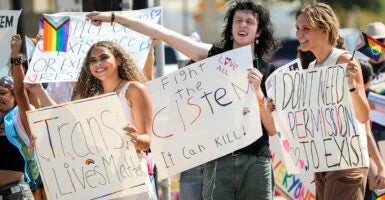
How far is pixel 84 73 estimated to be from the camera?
5.51m

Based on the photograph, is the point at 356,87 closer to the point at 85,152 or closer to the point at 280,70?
the point at 280,70

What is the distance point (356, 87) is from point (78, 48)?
2356 mm

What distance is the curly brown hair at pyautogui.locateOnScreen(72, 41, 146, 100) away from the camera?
17.6 feet

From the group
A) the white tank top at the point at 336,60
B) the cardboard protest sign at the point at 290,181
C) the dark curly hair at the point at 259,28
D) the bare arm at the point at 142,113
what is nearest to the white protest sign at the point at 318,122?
the white tank top at the point at 336,60

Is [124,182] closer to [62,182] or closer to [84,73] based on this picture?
[62,182]

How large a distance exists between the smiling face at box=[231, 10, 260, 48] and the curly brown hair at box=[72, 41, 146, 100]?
643 millimetres

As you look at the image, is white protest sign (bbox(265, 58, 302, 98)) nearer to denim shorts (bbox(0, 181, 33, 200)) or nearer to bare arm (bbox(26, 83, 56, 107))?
bare arm (bbox(26, 83, 56, 107))

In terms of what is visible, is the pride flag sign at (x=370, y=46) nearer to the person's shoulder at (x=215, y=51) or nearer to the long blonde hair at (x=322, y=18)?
the long blonde hair at (x=322, y=18)

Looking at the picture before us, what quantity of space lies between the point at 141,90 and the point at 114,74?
26 cm

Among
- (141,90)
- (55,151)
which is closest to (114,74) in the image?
(141,90)

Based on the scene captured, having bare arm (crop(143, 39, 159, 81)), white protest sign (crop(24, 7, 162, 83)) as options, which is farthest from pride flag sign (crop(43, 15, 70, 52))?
bare arm (crop(143, 39, 159, 81))

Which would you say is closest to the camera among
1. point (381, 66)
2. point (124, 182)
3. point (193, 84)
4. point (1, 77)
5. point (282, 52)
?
point (124, 182)

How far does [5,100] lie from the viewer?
639 centimetres

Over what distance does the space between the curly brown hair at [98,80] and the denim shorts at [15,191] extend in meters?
1.05
